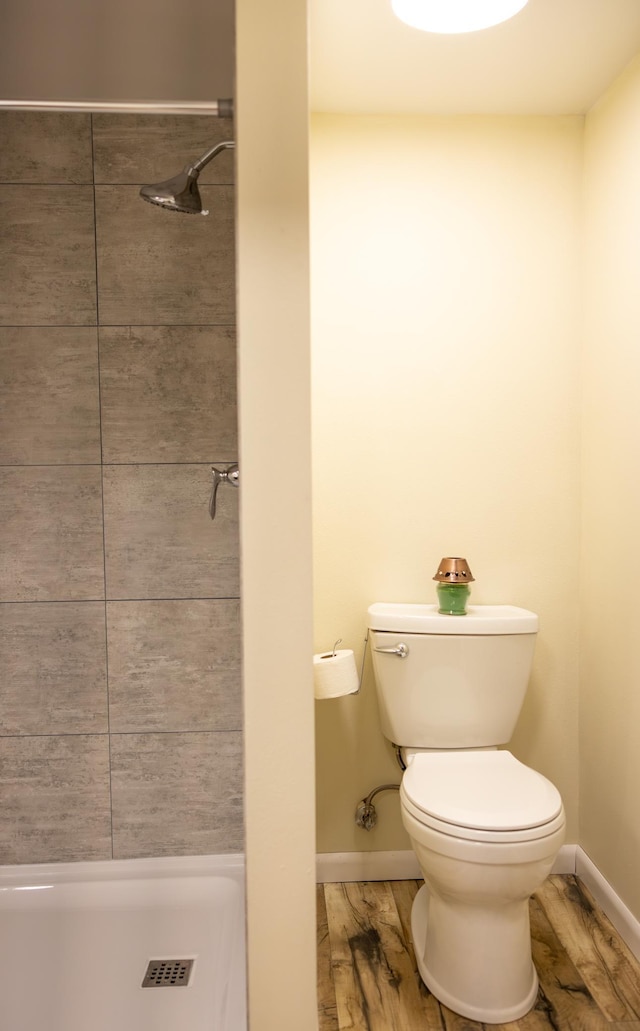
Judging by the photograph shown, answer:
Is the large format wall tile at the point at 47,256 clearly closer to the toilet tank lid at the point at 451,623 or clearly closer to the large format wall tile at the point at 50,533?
the large format wall tile at the point at 50,533

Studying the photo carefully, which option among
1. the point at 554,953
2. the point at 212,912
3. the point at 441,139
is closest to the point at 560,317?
the point at 441,139

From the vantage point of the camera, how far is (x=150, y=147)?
2096mm

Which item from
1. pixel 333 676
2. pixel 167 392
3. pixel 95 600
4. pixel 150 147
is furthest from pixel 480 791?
pixel 150 147

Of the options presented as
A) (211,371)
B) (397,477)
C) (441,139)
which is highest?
(441,139)

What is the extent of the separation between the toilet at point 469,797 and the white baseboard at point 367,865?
17 centimetres

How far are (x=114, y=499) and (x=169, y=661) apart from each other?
1.61ft

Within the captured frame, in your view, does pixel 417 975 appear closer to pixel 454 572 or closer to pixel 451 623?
pixel 451 623

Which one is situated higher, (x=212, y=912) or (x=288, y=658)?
(x=288, y=658)

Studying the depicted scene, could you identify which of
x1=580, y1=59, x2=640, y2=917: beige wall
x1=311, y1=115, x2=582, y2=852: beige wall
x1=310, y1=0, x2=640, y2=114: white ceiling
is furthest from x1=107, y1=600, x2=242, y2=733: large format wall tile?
x1=310, y1=0, x2=640, y2=114: white ceiling

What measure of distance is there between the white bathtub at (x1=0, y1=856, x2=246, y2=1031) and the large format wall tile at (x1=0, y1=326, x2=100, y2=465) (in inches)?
46.9

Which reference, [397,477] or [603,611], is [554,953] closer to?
[603,611]

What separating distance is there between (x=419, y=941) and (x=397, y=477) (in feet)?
4.03

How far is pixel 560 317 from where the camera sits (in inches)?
88.1

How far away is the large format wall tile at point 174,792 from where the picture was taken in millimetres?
2189
